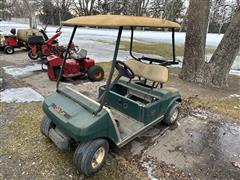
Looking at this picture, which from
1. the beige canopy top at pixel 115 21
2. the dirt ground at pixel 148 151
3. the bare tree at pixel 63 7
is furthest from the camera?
the bare tree at pixel 63 7

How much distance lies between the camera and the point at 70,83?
5441 mm

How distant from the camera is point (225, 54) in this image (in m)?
5.43

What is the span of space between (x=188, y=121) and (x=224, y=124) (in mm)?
598

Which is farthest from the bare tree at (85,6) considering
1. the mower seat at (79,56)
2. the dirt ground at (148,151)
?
the dirt ground at (148,151)

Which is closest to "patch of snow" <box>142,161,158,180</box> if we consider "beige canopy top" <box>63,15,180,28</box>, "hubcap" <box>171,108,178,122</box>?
"hubcap" <box>171,108,178,122</box>

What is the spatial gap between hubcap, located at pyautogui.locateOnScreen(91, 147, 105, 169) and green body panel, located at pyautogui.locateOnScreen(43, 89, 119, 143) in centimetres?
16

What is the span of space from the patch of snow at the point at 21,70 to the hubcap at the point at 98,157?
175 inches

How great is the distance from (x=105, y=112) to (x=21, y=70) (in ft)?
16.4

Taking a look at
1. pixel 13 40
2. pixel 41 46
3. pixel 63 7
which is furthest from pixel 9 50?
pixel 63 7

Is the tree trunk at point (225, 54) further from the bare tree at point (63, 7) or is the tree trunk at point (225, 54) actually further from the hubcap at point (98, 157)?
the bare tree at point (63, 7)

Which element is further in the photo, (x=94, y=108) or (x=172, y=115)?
(x=172, y=115)

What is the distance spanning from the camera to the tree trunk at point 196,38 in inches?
219

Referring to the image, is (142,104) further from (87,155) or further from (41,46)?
(41,46)

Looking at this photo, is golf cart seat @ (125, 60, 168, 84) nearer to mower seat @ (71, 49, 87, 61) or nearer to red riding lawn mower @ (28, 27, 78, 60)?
mower seat @ (71, 49, 87, 61)
